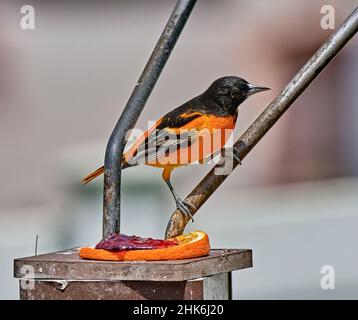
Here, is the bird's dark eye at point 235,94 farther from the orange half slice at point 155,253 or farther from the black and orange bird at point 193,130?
the orange half slice at point 155,253

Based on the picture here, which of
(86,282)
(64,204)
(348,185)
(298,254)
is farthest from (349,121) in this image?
(86,282)

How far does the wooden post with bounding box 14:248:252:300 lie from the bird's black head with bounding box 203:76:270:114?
24.4 inches

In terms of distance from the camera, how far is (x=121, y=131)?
1.57 meters

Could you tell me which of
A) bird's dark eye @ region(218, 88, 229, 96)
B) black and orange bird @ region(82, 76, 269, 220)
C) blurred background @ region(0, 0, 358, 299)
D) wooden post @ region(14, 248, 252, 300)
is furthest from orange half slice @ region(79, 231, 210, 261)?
blurred background @ region(0, 0, 358, 299)

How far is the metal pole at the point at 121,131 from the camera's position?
1.56 meters

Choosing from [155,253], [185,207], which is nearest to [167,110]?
[185,207]

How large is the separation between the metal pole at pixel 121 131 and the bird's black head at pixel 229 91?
0.53 m

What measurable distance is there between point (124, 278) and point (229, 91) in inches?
31.4

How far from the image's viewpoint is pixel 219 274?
1.58 m

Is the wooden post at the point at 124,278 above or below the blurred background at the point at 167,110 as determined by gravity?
below

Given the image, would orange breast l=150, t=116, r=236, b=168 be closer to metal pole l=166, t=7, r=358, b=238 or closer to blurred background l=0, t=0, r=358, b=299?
metal pole l=166, t=7, r=358, b=238

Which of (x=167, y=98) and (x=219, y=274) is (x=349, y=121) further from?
(x=219, y=274)

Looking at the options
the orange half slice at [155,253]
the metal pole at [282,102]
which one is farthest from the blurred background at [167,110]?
the orange half slice at [155,253]
